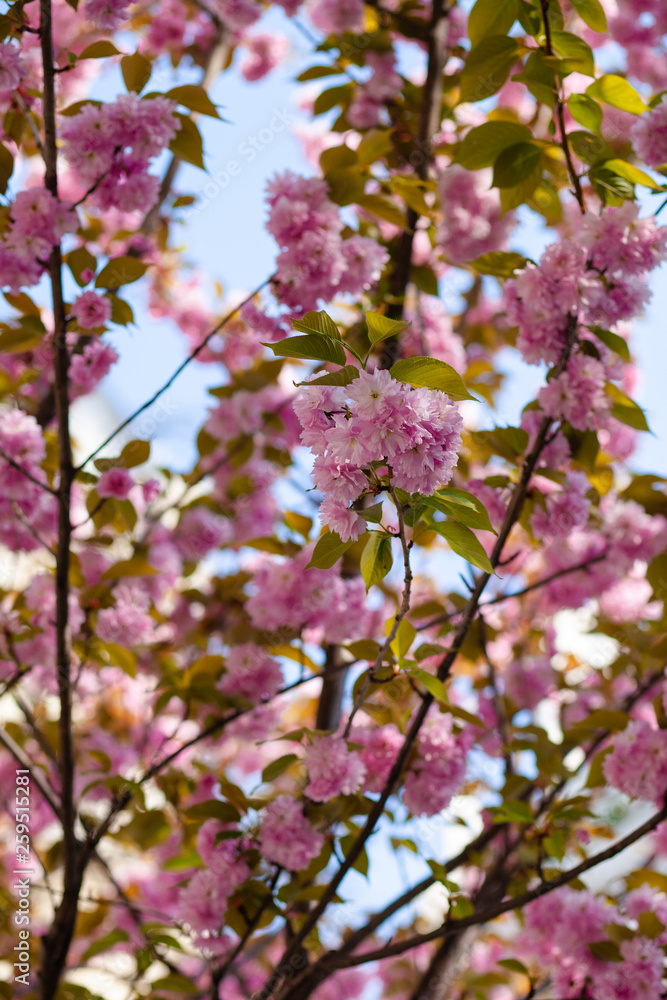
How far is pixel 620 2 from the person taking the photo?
9.55ft

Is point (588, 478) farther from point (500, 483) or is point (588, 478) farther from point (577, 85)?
point (577, 85)

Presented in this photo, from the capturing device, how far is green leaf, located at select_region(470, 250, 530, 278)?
4.21 ft

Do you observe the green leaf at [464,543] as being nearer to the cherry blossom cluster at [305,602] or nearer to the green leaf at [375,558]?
the green leaf at [375,558]

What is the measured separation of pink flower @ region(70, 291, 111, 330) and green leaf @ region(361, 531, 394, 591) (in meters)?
0.77

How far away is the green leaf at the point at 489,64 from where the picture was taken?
3.87 ft

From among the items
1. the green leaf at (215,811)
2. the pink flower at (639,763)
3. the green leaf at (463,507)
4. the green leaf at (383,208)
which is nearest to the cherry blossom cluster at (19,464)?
the green leaf at (215,811)

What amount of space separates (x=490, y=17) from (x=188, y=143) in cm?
56

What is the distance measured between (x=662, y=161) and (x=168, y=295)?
2.44 m

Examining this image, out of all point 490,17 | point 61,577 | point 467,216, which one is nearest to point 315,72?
point 467,216

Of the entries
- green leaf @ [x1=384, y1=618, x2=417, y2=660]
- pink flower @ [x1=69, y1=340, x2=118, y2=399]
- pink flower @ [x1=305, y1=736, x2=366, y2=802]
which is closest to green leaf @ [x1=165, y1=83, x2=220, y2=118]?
pink flower @ [x1=69, y1=340, x2=118, y2=399]

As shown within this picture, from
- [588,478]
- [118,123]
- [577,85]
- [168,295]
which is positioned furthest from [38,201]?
[577,85]

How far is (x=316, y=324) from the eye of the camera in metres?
→ 0.76

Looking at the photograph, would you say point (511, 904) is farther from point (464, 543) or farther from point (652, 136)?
point (652, 136)

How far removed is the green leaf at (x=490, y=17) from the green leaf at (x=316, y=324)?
0.71 m
